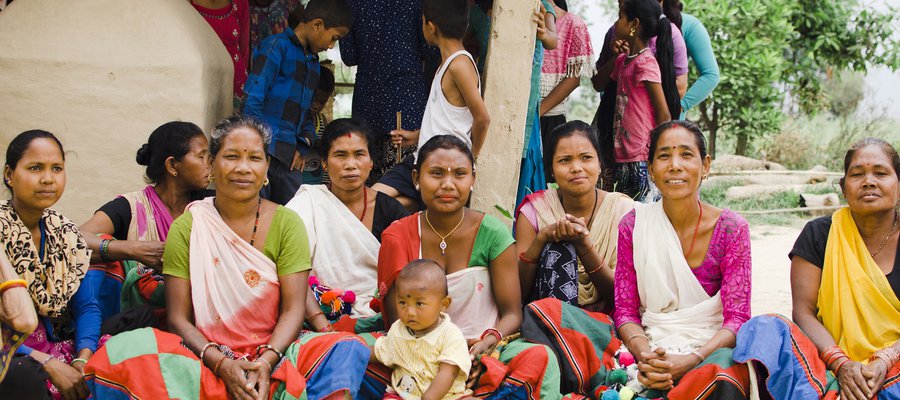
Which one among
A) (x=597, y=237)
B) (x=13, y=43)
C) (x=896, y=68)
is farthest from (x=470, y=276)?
(x=896, y=68)

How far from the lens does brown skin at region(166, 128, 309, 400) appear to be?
3.66 meters

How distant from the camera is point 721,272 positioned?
3.84 meters

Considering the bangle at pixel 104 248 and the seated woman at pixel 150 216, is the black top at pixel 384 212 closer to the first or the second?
the seated woman at pixel 150 216

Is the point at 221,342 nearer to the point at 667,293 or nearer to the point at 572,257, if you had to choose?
the point at 572,257

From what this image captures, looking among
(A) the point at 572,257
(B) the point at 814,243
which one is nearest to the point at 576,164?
(A) the point at 572,257

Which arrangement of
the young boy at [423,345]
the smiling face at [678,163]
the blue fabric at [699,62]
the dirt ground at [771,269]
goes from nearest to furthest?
the young boy at [423,345] → the smiling face at [678,163] → the blue fabric at [699,62] → the dirt ground at [771,269]

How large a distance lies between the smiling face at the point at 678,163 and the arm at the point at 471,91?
115 cm

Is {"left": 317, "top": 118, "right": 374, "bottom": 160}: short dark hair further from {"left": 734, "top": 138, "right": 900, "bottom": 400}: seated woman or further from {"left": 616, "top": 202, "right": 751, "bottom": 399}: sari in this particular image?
{"left": 734, "top": 138, "right": 900, "bottom": 400}: seated woman

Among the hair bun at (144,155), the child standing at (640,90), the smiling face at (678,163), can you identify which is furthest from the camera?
the child standing at (640,90)

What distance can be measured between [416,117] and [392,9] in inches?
26.7

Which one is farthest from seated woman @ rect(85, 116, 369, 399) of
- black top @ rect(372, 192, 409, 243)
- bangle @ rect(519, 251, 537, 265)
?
bangle @ rect(519, 251, 537, 265)

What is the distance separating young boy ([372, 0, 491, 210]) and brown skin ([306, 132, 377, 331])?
37 cm

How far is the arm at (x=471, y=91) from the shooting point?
4742mm

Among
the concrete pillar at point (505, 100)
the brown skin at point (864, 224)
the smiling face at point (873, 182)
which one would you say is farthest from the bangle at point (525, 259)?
the smiling face at point (873, 182)
